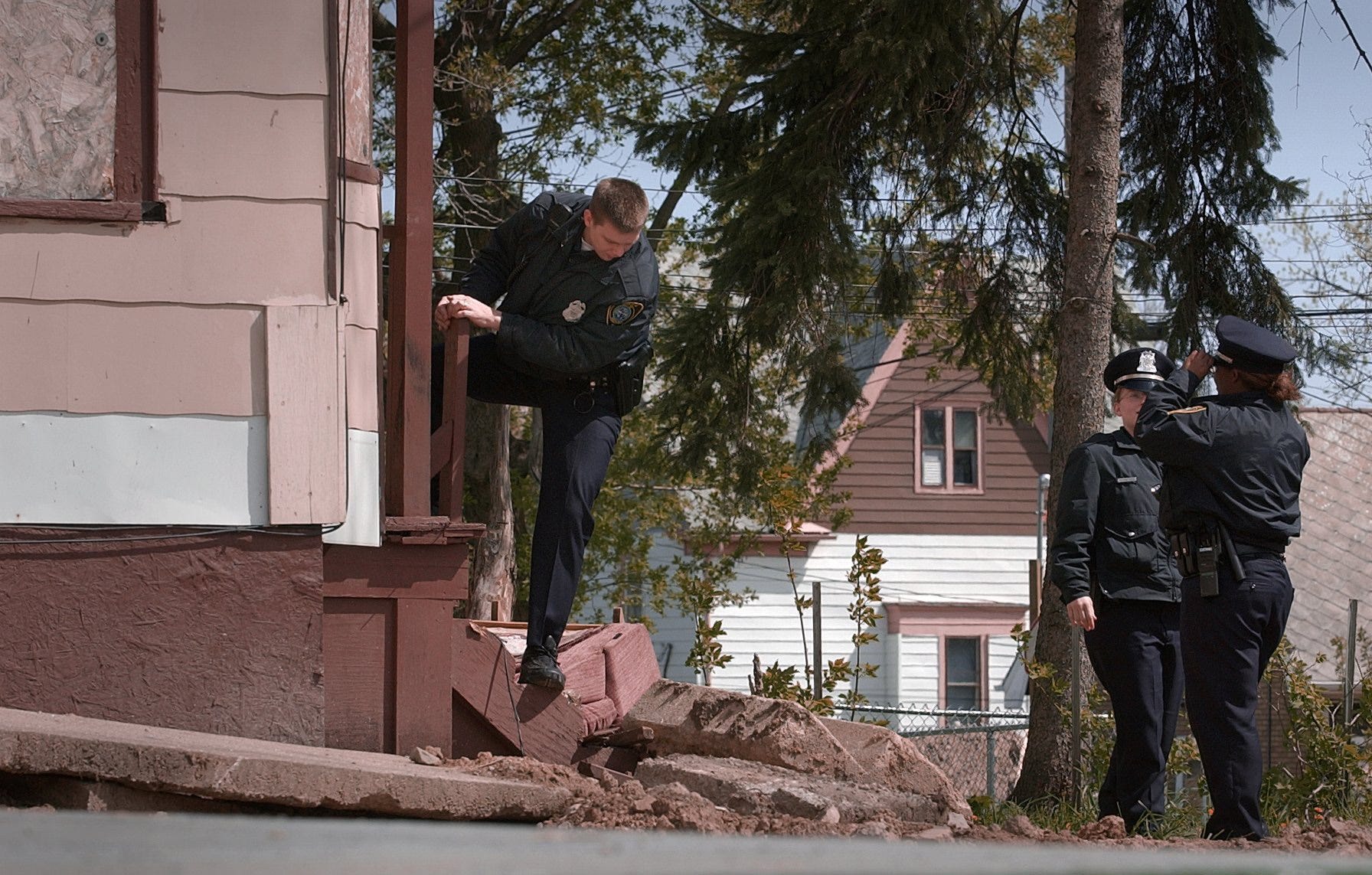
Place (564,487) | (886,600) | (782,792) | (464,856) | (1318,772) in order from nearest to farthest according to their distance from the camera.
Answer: (464,856) < (782,792) < (564,487) < (1318,772) < (886,600)

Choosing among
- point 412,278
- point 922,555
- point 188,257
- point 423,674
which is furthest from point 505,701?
point 922,555

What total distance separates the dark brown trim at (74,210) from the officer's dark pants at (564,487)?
4.03 ft

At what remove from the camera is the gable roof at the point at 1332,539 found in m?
15.2

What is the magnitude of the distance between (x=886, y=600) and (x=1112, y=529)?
616 inches

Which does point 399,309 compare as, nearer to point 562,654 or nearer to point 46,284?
point 46,284

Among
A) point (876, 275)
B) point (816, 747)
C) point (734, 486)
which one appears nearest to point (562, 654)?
point (816, 747)

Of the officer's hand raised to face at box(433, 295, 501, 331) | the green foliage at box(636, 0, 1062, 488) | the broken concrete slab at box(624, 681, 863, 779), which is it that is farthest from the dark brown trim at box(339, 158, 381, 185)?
the green foliage at box(636, 0, 1062, 488)

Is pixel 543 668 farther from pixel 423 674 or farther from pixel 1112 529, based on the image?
pixel 1112 529

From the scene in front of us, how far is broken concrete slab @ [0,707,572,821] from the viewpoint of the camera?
3311mm

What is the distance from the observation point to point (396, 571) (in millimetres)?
4410

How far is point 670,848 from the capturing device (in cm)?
177

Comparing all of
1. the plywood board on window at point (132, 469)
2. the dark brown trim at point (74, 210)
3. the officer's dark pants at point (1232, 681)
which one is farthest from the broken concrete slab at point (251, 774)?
A: the officer's dark pants at point (1232, 681)

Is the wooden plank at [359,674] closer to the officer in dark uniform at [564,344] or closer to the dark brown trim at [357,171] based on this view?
the officer in dark uniform at [564,344]

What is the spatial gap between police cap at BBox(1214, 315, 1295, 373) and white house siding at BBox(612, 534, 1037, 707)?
49.8 feet
